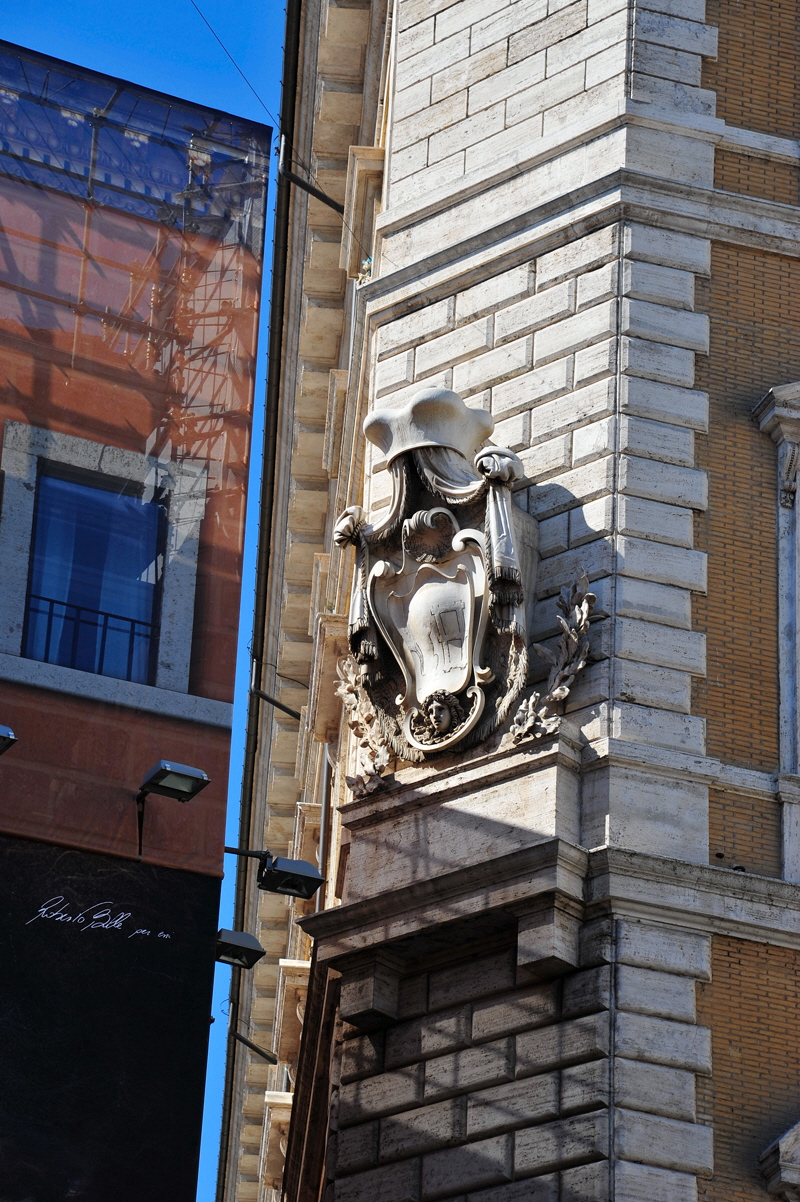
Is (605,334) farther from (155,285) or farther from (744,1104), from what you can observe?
(744,1104)

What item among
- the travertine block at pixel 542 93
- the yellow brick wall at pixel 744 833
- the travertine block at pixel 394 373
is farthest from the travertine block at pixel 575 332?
the yellow brick wall at pixel 744 833

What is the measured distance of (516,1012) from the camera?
18.0 m

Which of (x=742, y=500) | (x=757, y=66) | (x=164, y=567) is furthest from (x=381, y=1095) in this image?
(x=757, y=66)

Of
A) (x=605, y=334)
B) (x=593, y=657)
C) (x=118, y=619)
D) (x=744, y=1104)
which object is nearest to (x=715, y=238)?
(x=605, y=334)

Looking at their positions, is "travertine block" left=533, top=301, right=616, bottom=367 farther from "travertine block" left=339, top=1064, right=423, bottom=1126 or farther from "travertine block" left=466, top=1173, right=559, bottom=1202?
"travertine block" left=466, top=1173, right=559, bottom=1202

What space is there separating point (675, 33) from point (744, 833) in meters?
8.50

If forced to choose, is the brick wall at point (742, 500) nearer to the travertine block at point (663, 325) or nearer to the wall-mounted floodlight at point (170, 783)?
the travertine block at point (663, 325)

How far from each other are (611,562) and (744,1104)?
486 cm

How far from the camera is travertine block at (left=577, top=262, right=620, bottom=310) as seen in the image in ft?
68.0

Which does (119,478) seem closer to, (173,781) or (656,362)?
(173,781)

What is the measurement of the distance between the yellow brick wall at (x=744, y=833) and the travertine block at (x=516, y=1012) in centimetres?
184

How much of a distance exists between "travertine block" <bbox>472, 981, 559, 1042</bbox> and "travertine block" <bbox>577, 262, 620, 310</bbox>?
6.64 metres

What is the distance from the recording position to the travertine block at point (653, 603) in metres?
19.2

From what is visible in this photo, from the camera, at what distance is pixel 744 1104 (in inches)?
687
